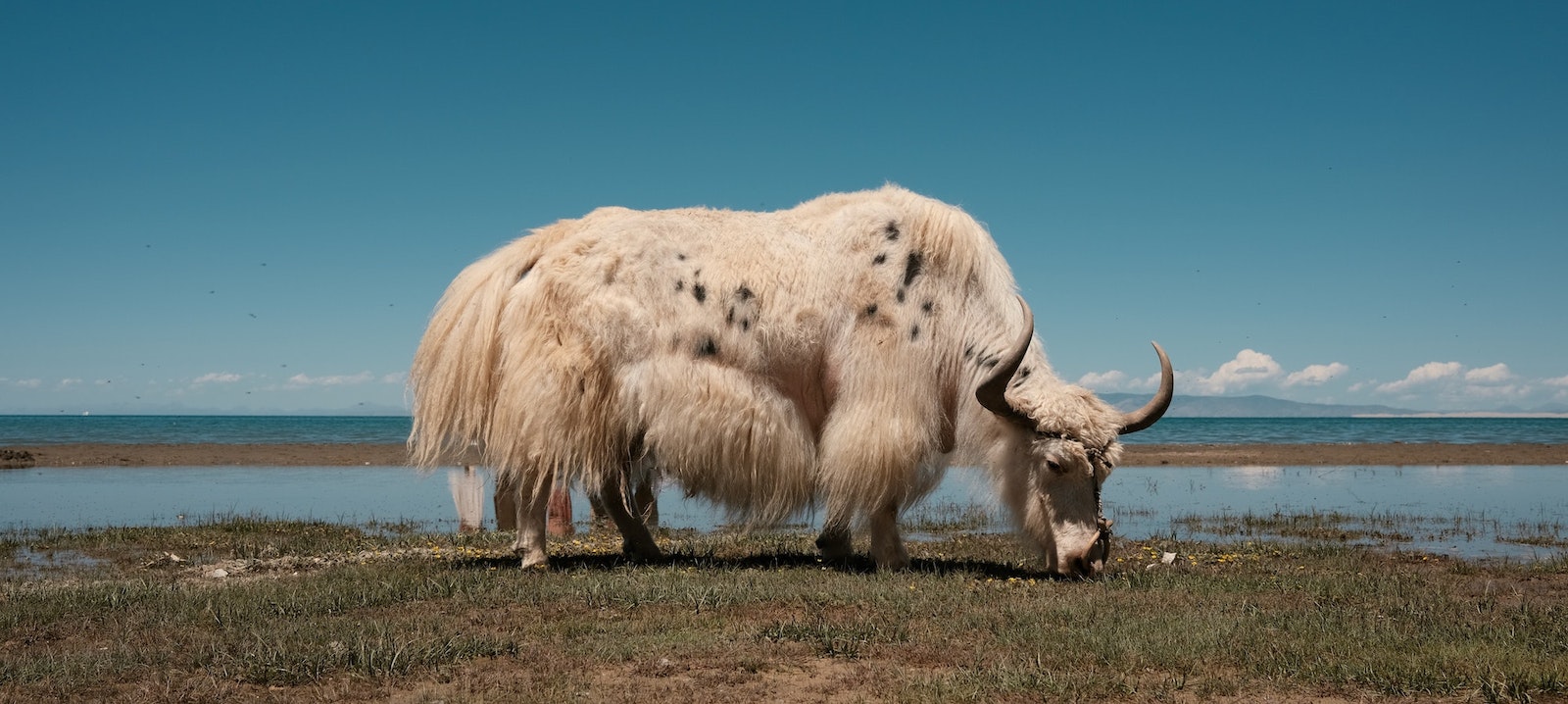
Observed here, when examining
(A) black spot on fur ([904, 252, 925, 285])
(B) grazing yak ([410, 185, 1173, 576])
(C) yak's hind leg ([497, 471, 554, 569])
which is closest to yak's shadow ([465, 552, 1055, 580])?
(C) yak's hind leg ([497, 471, 554, 569])

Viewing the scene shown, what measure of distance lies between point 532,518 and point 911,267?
3136mm

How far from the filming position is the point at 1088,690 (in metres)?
4.26

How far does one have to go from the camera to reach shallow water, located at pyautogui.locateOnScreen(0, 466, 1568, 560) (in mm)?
11797

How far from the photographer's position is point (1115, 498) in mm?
16562

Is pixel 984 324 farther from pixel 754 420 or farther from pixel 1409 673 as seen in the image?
pixel 1409 673

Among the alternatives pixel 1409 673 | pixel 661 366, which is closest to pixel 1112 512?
pixel 661 366

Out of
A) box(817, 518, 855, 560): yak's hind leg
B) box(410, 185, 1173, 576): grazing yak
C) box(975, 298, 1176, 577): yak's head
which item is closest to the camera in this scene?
box(975, 298, 1176, 577): yak's head

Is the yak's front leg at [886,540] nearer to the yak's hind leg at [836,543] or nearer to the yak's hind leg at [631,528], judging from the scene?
the yak's hind leg at [836,543]

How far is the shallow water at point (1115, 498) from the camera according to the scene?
11.8 m

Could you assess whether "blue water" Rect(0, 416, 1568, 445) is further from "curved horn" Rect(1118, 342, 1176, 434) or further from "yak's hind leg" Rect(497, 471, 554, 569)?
"yak's hind leg" Rect(497, 471, 554, 569)

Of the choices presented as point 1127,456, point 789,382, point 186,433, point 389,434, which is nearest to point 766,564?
point 789,382

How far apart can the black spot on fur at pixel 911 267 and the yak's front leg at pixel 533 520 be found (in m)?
2.77

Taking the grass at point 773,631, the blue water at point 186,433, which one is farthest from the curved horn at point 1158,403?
the blue water at point 186,433

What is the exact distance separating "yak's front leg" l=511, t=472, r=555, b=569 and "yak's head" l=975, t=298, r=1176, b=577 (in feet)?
9.89
